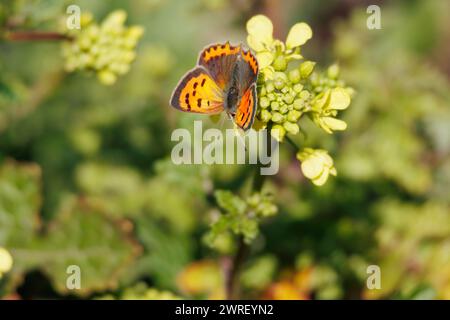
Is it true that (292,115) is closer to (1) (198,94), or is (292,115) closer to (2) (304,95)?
(2) (304,95)

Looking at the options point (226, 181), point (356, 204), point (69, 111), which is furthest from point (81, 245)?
point (356, 204)

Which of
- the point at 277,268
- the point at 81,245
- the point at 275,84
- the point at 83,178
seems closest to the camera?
the point at 275,84

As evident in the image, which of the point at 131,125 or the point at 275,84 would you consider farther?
the point at 131,125

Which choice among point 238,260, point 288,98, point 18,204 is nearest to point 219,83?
point 288,98

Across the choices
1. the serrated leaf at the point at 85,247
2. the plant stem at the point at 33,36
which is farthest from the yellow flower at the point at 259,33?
the serrated leaf at the point at 85,247

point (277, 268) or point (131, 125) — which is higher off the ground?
point (131, 125)
